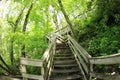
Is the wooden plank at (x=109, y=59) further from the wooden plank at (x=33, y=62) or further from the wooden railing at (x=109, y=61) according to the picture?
the wooden plank at (x=33, y=62)

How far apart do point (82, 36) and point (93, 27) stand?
3.92 feet

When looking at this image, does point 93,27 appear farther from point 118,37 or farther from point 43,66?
point 43,66

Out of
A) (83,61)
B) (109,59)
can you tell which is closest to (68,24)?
(83,61)

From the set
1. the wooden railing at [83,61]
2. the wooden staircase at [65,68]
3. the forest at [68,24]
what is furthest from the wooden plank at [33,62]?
the forest at [68,24]

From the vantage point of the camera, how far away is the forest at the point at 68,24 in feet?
30.2

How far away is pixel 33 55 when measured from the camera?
14141mm

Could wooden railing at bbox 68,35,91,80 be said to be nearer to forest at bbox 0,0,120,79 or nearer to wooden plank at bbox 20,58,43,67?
forest at bbox 0,0,120,79

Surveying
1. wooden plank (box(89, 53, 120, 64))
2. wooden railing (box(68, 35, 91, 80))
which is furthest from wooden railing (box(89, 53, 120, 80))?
wooden railing (box(68, 35, 91, 80))

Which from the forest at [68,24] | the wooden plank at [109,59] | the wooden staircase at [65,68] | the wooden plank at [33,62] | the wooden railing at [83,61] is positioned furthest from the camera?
the forest at [68,24]

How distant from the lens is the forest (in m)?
9.22

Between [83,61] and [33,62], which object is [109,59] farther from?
[83,61]

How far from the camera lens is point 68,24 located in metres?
12.8

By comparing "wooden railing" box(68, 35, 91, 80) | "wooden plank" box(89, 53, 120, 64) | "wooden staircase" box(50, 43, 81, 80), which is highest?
"wooden plank" box(89, 53, 120, 64)

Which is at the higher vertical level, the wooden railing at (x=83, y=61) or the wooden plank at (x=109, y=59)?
the wooden plank at (x=109, y=59)
